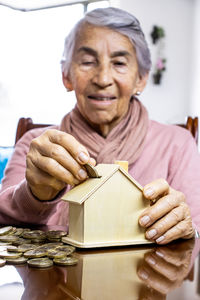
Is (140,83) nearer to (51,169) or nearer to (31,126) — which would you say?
(31,126)

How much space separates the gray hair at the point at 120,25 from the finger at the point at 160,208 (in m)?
0.71

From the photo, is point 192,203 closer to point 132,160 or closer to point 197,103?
point 132,160

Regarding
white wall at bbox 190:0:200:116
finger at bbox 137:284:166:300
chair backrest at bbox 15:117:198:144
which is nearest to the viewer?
finger at bbox 137:284:166:300

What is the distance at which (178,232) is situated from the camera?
902mm

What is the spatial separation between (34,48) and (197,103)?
212 centimetres

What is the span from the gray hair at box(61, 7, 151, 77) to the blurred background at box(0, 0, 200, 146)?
384cm

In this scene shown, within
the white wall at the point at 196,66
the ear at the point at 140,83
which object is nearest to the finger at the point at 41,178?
the ear at the point at 140,83

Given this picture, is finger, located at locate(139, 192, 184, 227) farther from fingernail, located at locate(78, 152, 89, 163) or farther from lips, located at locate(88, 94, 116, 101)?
lips, located at locate(88, 94, 116, 101)

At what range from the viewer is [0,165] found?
3.03 meters

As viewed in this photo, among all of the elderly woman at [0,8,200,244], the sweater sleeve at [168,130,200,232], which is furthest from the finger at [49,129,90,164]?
the sweater sleeve at [168,130,200,232]

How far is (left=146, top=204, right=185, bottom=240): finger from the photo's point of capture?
85 centimetres

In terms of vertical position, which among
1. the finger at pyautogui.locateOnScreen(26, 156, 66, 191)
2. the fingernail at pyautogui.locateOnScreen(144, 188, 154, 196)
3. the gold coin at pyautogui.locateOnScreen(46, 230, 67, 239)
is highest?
the fingernail at pyautogui.locateOnScreen(144, 188, 154, 196)

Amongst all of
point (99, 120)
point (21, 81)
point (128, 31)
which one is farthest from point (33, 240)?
point (21, 81)

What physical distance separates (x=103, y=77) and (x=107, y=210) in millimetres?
721
